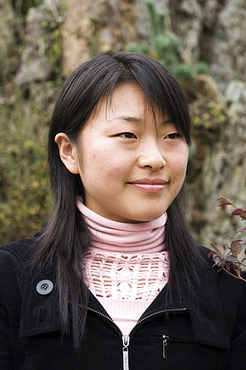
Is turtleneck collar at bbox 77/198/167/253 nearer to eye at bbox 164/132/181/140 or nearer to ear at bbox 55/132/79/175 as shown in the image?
ear at bbox 55/132/79/175

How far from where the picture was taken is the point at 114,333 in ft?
4.71

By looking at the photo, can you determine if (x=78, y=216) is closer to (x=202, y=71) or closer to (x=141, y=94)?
(x=141, y=94)

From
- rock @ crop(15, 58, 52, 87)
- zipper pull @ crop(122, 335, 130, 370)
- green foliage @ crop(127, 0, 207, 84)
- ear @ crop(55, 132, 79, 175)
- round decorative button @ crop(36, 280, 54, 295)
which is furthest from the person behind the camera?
rock @ crop(15, 58, 52, 87)

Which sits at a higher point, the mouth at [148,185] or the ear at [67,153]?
the ear at [67,153]

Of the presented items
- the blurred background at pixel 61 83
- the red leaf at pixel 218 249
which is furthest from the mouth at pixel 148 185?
the blurred background at pixel 61 83

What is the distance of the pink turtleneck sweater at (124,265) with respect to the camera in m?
1.54

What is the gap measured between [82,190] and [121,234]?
0.93ft

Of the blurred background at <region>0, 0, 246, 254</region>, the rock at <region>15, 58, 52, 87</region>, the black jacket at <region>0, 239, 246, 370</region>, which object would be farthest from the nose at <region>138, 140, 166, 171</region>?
the rock at <region>15, 58, 52, 87</region>

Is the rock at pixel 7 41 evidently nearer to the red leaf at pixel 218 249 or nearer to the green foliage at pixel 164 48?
the green foliage at pixel 164 48

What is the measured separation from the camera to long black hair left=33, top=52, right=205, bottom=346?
1508 millimetres

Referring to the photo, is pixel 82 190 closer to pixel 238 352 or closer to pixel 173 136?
pixel 173 136

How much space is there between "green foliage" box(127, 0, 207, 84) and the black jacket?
9.89 ft

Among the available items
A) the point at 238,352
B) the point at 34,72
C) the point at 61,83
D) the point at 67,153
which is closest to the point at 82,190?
the point at 67,153

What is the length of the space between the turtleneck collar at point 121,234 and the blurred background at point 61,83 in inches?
84.4
